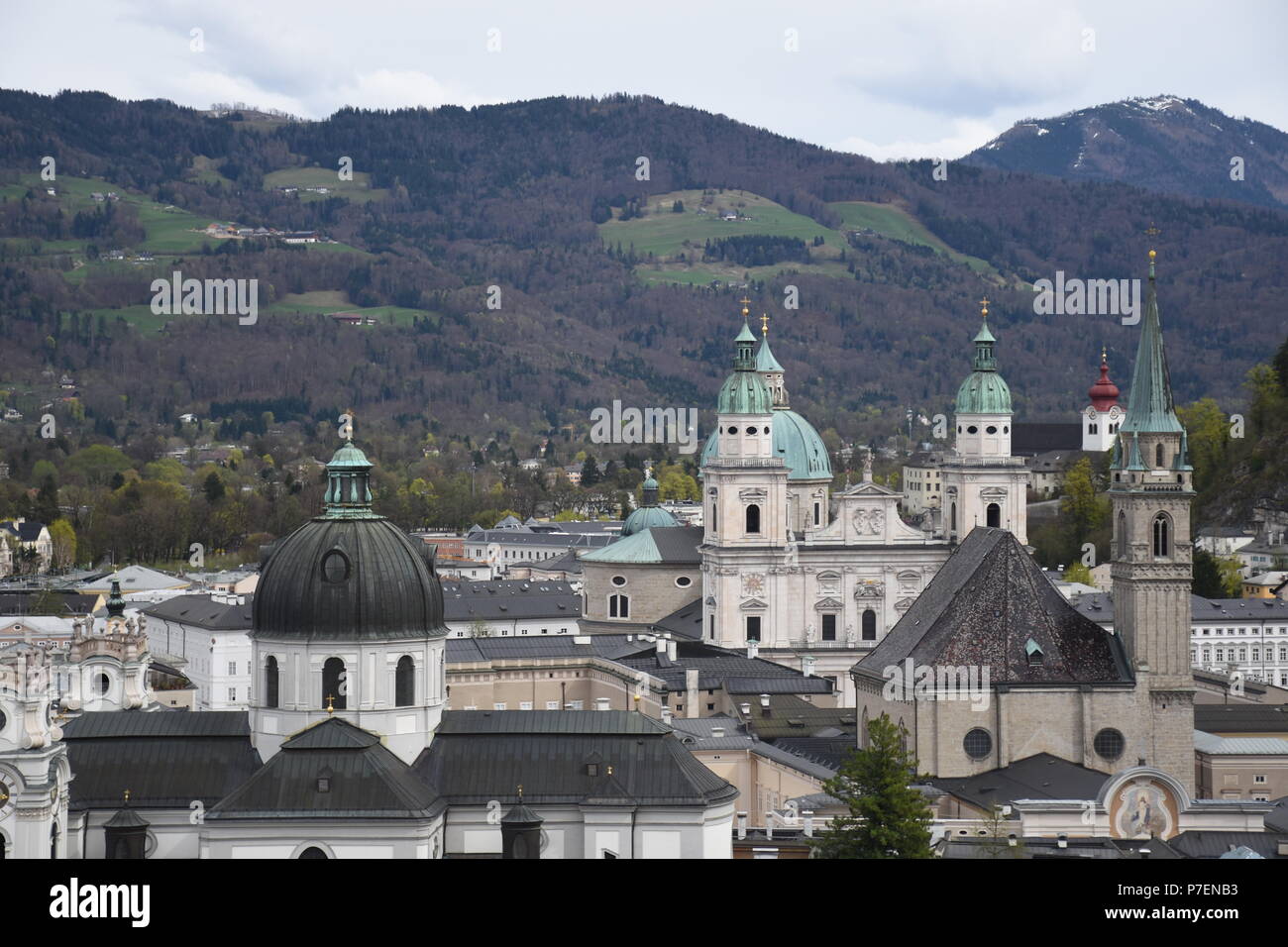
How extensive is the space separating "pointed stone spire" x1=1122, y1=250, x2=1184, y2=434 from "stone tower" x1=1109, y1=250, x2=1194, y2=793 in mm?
31

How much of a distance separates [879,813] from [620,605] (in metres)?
58.1

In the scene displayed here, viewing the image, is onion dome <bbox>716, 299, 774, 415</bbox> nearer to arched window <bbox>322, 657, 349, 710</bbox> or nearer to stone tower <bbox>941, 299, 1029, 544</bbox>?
stone tower <bbox>941, 299, 1029, 544</bbox>

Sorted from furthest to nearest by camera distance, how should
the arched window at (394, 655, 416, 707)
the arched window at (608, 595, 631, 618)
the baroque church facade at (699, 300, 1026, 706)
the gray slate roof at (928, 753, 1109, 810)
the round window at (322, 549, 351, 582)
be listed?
the arched window at (608, 595, 631, 618) → the baroque church facade at (699, 300, 1026, 706) → the gray slate roof at (928, 753, 1109, 810) → the arched window at (394, 655, 416, 707) → the round window at (322, 549, 351, 582)

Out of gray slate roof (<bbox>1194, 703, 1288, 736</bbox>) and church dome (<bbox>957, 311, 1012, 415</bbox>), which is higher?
church dome (<bbox>957, 311, 1012, 415</bbox>)

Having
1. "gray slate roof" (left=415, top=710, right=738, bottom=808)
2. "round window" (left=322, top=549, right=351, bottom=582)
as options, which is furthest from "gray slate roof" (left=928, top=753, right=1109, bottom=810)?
"round window" (left=322, top=549, right=351, bottom=582)

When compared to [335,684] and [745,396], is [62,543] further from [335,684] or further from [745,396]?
[335,684]

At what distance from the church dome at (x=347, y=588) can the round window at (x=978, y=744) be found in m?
19.8

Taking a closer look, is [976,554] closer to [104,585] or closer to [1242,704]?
[1242,704]

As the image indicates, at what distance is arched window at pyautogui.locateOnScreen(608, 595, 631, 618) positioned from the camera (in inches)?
4624

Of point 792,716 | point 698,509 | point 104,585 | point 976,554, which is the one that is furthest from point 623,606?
point 698,509

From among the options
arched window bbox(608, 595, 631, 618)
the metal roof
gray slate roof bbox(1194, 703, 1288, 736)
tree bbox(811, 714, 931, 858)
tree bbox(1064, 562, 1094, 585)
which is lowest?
tree bbox(811, 714, 931, 858)

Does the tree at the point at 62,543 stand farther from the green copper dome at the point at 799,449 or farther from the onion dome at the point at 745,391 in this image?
the onion dome at the point at 745,391

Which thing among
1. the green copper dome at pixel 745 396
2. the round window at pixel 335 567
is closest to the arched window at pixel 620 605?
the green copper dome at pixel 745 396

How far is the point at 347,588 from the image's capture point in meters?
60.1
